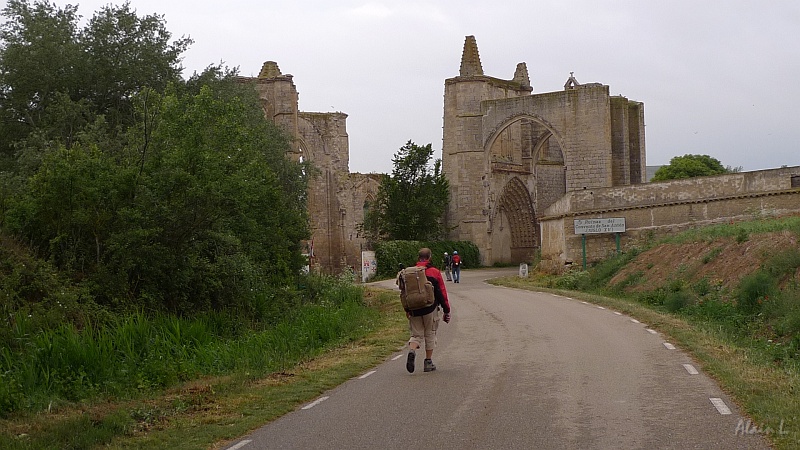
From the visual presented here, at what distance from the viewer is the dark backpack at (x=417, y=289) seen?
11.8 metres

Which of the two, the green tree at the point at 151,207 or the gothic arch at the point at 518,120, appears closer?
the green tree at the point at 151,207

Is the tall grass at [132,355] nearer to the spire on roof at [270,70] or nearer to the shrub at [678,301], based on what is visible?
the shrub at [678,301]

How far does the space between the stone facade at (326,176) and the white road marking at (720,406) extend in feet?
142

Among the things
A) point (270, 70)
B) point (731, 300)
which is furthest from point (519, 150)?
point (731, 300)

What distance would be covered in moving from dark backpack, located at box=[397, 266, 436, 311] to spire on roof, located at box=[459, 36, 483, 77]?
140 ft

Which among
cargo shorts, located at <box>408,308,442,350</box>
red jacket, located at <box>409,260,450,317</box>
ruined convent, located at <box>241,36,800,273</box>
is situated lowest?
cargo shorts, located at <box>408,308,442,350</box>

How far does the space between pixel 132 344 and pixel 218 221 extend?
14.7 feet

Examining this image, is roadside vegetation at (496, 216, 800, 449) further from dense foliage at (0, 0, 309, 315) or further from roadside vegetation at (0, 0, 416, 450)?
dense foliage at (0, 0, 309, 315)

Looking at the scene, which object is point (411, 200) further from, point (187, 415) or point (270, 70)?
point (187, 415)

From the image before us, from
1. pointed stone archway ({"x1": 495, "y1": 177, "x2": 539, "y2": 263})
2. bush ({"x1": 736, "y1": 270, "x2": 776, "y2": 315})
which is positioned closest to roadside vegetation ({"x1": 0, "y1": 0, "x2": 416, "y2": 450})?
bush ({"x1": 736, "y1": 270, "x2": 776, "y2": 315})

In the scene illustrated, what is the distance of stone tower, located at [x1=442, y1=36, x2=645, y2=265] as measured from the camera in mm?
47562

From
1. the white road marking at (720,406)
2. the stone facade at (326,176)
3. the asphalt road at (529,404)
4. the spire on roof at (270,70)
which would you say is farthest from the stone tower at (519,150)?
the white road marking at (720,406)

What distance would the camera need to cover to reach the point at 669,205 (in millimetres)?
35344

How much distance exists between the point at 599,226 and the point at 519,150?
938 inches
